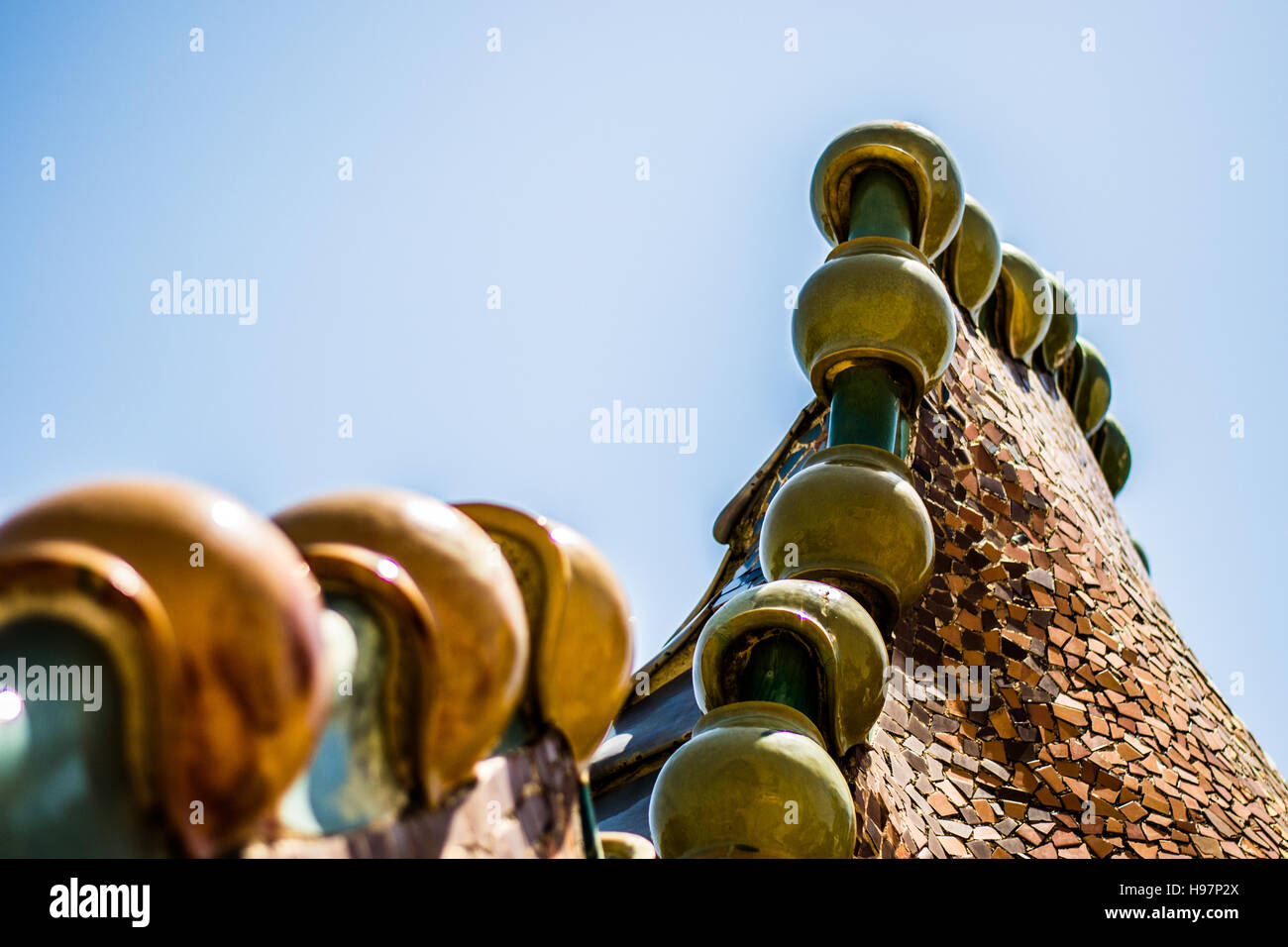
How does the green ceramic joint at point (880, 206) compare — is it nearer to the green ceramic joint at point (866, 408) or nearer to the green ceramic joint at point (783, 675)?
the green ceramic joint at point (866, 408)

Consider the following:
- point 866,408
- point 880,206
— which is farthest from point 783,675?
point 880,206

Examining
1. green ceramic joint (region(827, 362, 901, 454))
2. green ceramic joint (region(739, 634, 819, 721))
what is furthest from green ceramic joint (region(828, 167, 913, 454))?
green ceramic joint (region(739, 634, 819, 721))

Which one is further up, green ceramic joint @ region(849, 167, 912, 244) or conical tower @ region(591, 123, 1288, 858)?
green ceramic joint @ region(849, 167, 912, 244)

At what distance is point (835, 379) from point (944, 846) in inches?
30.9

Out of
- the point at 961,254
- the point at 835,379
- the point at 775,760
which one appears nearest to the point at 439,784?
the point at 775,760

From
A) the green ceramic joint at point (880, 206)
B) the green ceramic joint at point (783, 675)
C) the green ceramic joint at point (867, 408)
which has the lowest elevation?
the green ceramic joint at point (783, 675)

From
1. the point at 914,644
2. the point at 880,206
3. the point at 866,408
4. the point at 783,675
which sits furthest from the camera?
the point at 880,206

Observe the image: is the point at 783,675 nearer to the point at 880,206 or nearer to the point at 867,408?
the point at 867,408

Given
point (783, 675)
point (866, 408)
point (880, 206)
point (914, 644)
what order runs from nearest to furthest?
point (783, 675) < point (866, 408) < point (914, 644) < point (880, 206)

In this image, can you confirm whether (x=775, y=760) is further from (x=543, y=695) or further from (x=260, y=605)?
(x=260, y=605)

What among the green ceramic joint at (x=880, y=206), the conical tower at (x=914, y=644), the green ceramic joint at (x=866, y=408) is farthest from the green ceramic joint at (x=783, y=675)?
the green ceramic joint at (x=880, y=206)

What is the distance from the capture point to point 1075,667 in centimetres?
265

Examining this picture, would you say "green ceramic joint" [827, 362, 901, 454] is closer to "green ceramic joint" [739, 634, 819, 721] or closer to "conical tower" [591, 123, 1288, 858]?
"conical tower" [591, 123, 1288, 858]

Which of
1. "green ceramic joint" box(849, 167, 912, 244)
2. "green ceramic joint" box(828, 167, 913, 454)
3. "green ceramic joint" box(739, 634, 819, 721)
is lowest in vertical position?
"green ceramic joint" box(739, 634, 819, 721)
